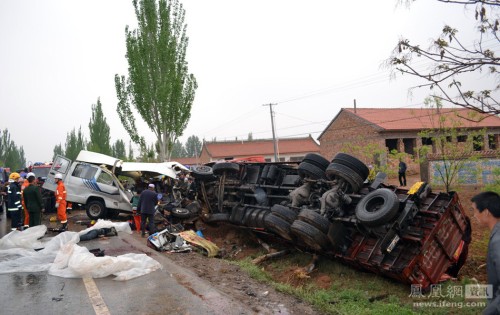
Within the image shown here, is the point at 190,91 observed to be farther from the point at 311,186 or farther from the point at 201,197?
the point at 311,186

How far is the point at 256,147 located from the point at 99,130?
1996 cm

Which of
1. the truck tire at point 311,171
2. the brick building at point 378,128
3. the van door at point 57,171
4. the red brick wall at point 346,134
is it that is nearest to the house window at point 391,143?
the brick building at point 378,128

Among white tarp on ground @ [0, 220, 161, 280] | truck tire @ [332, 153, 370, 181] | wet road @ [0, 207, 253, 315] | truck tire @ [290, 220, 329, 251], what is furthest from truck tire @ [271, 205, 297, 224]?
white tarp on ground @ [0, 220, 161, 280]

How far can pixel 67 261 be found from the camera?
6219mm

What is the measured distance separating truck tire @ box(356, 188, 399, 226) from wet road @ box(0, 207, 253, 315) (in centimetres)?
250

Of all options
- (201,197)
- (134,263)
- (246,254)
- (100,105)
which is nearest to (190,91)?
(201,197)

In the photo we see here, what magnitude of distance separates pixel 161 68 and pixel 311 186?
17.2 meters

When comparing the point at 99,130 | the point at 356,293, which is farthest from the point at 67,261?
the point at 99,130

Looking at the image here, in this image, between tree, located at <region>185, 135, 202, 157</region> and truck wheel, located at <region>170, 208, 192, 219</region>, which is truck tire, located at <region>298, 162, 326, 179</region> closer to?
truck wheel, located at <region>170, 208, 192, 219</region>

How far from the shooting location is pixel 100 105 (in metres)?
45.2

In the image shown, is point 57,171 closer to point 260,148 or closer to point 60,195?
point 60,195

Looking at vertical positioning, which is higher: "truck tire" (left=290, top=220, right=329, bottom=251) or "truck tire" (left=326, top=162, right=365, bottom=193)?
"truck tire" (left=326, top=162, right=365, bottom=193)

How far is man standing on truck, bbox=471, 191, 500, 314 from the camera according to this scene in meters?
2.43

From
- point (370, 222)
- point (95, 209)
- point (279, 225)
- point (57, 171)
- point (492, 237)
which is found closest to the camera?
point (492, 237)
